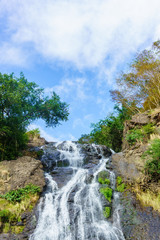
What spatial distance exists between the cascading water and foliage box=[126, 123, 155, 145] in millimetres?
2802

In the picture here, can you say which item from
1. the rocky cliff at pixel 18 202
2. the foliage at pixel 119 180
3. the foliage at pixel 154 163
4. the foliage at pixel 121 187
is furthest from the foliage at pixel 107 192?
the rocky cliff at pixel 18 202

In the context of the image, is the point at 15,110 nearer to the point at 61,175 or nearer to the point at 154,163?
the point at 61,175

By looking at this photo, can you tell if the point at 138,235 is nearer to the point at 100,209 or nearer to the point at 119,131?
the point at 100,209

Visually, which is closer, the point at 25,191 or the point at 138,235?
the point at 138,235

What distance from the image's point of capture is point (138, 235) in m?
6.51

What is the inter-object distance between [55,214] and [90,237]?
6.29ft

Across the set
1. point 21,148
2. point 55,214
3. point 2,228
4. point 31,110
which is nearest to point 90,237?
point 55,214

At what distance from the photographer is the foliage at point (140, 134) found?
1131cm

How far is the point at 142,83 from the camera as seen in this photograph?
17.6 metres

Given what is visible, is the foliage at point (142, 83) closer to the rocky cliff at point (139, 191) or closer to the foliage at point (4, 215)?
the rocky cliff at point (139, 191)

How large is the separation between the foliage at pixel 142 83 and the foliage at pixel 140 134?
527 cm

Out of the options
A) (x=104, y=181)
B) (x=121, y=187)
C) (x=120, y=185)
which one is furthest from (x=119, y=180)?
(x=104, y=181)

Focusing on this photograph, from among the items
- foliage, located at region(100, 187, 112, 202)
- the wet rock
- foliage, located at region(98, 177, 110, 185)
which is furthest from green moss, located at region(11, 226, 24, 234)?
foliage, located at region(98, 177, 110, 185)

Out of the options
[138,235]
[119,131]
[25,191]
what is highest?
[119,131]
